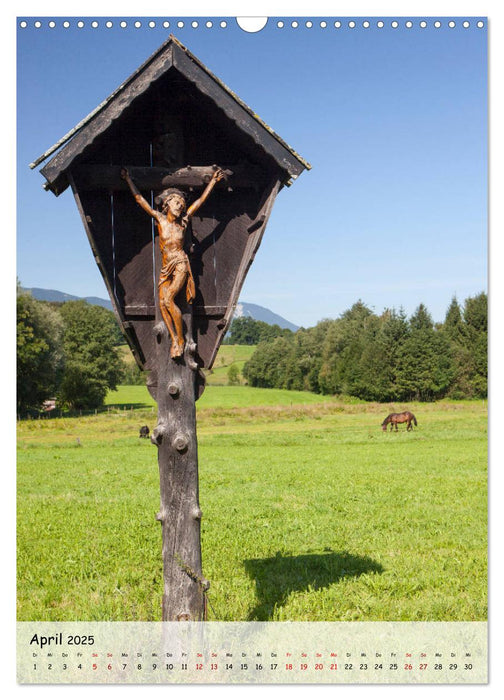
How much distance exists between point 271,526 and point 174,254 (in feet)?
20.9

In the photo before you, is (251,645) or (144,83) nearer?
(144,83)

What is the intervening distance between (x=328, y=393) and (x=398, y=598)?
24313 millimetres

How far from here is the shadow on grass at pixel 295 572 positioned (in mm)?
6144

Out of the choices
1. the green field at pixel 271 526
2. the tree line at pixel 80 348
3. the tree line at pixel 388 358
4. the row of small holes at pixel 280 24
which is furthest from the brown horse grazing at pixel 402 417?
the row of small holes at pixel 280 24

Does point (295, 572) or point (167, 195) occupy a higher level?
point (167, 195)

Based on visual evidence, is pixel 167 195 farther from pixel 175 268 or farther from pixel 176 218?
pixel 175 268

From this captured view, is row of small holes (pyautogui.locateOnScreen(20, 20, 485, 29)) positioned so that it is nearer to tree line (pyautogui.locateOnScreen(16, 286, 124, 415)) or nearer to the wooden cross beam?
the wooden cross beam

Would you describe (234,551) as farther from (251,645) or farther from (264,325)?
(264,325)

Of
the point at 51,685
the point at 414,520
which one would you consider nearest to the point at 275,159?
the point at 51,685

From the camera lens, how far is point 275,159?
4.25 metres

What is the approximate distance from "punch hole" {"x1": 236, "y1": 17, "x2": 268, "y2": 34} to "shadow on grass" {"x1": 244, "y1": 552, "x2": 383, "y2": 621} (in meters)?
5.40

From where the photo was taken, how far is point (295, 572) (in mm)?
6988

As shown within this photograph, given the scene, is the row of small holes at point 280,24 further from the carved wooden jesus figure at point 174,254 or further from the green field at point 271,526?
the green field at point 271,526

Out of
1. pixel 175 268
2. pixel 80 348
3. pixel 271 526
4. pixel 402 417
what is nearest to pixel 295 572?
pixel 271 526
